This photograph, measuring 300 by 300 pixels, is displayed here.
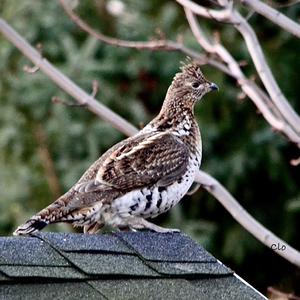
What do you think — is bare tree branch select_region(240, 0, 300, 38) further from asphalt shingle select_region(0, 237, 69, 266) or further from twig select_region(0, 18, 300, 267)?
asphalt shingle select_region(0, 237, 69, 266)

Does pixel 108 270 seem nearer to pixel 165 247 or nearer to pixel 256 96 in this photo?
pixel 165 247

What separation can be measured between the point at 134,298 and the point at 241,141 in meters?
8.39

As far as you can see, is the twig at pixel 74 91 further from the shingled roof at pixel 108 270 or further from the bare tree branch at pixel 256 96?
the shingled roof at pixel 108 270

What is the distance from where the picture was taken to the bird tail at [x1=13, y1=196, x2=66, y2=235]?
15.9ft

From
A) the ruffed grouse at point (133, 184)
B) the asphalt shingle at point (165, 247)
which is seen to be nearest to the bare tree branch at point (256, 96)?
the ruffed grouse at point (133, 184)

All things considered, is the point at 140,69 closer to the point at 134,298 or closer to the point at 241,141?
the point at 241,141

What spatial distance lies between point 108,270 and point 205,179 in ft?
8.74

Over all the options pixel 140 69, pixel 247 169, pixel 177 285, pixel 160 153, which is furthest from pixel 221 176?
pixel 177 285

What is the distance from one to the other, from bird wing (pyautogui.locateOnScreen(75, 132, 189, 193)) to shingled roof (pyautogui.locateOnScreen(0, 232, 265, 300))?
1.34m

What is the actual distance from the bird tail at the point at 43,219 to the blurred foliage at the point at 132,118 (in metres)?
5.88

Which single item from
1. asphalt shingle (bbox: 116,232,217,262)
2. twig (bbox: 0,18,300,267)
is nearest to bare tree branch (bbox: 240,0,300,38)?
twig (bbox: 0,18,300,267)

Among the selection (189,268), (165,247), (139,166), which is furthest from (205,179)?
(189,268)

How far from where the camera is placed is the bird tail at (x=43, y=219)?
484cm

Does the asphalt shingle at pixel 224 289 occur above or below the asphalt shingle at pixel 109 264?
below
